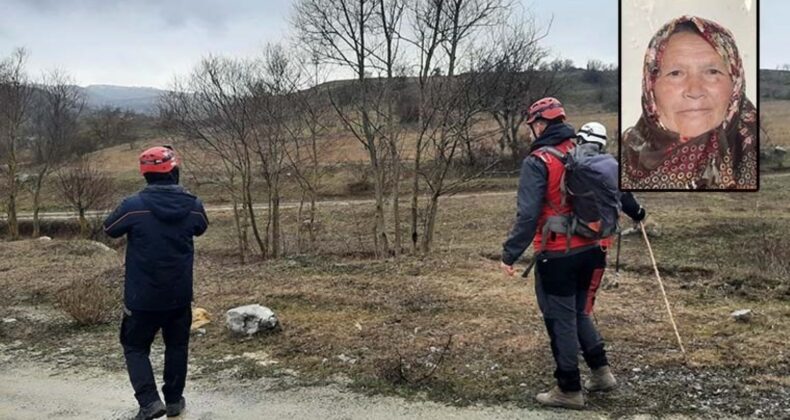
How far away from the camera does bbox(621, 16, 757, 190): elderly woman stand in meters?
4.87

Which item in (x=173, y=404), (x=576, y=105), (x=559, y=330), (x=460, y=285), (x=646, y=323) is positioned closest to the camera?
(x=559, y=330)

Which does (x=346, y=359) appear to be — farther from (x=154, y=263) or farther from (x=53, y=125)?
(x=53, y=125)

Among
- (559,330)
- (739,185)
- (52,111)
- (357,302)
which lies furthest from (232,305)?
(52,111)

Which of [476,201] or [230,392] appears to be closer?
[230,392]

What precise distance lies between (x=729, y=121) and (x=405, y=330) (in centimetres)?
336

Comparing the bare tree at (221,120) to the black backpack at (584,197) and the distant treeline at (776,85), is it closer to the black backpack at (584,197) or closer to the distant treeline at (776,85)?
the black backpack at (584,197)

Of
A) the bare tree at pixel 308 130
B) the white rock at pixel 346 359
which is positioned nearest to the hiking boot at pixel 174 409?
the white rock at pixel 346 359

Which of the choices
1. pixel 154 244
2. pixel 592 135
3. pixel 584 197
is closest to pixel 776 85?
pixel 592 135

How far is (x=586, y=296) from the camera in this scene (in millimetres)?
4633

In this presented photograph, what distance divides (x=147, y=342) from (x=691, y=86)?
14.3ft

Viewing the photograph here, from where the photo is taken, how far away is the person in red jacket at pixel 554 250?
14.4 feet

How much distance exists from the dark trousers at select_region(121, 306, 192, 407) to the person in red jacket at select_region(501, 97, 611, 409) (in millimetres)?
2307

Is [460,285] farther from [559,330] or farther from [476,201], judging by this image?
[476,201]

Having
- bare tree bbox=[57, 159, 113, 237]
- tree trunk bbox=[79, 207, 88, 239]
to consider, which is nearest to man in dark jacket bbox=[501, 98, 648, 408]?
tree trunk bbox=[79, 207, 88, 239]
